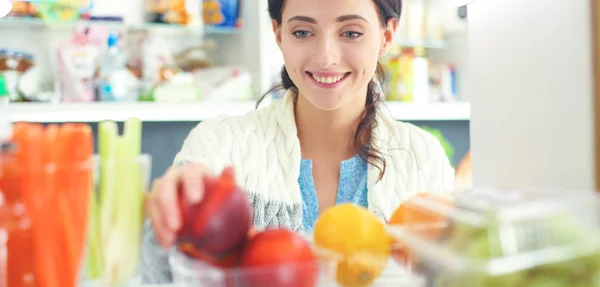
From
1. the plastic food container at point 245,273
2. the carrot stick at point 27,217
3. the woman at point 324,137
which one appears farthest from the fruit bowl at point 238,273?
the woman at point 324,137

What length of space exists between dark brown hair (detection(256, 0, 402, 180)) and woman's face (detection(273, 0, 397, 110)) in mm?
29

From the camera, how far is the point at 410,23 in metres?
2.80

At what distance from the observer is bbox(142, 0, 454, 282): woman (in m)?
1.18

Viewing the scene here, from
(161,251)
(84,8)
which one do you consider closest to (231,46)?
(84,8)

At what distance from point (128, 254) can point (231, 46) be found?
7.03 ft

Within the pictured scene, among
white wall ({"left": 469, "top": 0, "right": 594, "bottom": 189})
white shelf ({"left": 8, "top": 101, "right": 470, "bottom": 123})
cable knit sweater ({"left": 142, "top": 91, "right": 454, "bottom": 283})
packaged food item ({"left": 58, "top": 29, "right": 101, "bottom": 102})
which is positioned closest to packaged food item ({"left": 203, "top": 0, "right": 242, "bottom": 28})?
white shelf ({"left": 8, "top": 101, "right": 470, "bottom": 123})

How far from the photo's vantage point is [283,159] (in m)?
1.30

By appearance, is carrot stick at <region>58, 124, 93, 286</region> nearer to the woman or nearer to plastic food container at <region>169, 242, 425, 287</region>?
plastic food container at <region>169, 242, 425, 287</region>

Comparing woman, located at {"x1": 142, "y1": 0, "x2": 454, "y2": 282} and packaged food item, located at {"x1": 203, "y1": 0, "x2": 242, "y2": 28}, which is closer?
woman, located at {"x1": 142, "y1": 0, "x2": 454, "y2": 282}

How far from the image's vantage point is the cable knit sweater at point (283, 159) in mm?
1238

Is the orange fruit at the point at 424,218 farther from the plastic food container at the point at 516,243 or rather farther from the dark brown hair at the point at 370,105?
the dark brown hair at the point at 370,105

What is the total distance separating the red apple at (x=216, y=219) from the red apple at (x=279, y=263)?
0.02 meters

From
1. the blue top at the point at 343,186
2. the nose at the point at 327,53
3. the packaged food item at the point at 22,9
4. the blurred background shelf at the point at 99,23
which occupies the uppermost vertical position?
the packaged food item at the point at 22,9

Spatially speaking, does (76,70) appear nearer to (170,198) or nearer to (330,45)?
(330,45)
